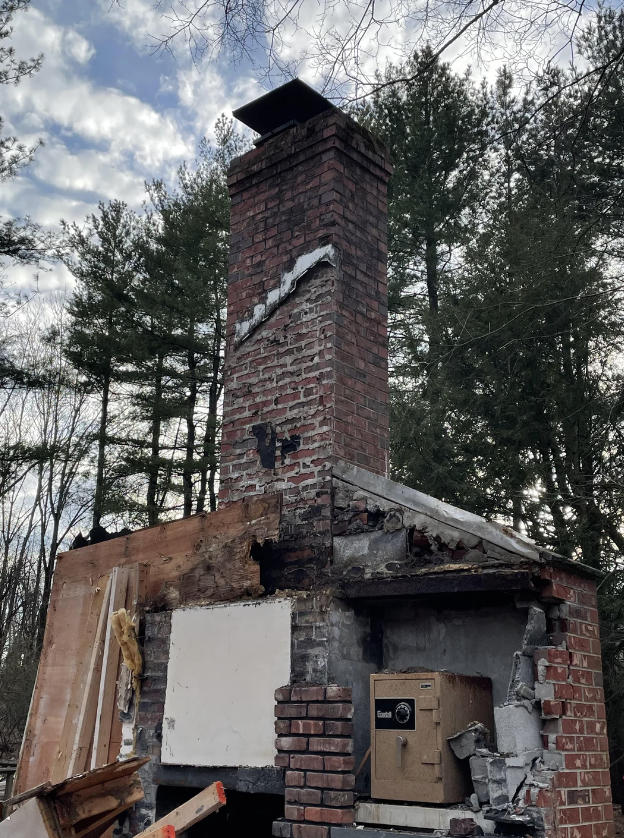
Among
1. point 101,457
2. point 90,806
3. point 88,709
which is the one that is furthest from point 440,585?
point 101,457

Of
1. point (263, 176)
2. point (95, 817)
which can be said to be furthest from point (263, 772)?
point (263, 176)

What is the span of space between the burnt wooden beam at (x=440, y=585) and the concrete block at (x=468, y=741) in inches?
25.2

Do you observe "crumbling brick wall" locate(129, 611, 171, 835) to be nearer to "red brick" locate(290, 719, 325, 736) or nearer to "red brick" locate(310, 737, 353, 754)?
"red brick" locate(290, 719, 325, 736)

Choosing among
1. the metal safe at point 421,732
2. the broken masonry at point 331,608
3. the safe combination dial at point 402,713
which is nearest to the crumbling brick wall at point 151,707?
the broken masonry at point 331,608

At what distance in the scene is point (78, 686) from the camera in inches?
209

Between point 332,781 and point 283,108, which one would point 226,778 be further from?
point 283,108

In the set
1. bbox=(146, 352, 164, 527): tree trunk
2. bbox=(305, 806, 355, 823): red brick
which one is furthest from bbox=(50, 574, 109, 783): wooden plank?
bbox=(146, 352, 164, 527): tree trunk

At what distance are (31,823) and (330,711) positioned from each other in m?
1.53

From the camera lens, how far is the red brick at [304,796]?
392 cm

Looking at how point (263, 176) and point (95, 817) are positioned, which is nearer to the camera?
point (95, 817)

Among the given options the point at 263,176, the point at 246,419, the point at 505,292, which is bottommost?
the point at 246,419

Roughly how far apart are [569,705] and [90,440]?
12.5m

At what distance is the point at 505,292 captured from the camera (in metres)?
10.1

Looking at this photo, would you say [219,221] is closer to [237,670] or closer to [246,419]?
[246,419]
